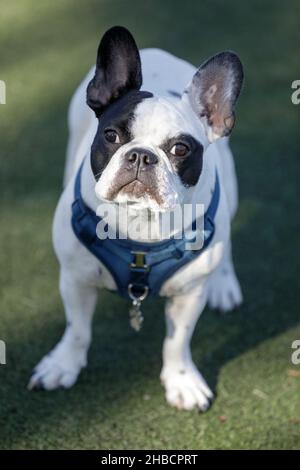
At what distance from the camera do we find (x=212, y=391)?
3.34 meters

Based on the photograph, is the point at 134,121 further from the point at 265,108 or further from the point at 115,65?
the point at 265,108

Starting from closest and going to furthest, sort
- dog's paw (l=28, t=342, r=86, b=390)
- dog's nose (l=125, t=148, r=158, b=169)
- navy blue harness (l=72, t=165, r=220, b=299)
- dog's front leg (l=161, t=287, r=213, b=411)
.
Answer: dog's nose (l=125, t=148, r=158, b=169) < navy blue harness (l=72, t=165, r=220, b=299) < dog's front leg (l=161, t=287, r=213, b=411) < dog's paw (l=28, t=342, r=86, b=390)

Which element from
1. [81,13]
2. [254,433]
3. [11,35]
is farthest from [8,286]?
[81,13]

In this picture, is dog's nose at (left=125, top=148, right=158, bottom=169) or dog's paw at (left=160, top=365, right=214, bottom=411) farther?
dog's paw at (left=160, top=365, right=214, bottom=411)

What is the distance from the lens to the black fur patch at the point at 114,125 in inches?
100

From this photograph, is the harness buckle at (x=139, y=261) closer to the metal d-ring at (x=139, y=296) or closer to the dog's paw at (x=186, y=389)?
the metal d-ring at (x=139, y=296)

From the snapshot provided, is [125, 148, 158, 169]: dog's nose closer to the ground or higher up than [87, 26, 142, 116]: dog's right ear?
closer to the ground

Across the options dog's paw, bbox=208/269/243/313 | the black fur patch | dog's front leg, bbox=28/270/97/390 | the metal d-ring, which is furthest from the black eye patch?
dog's paw, bbox=208/269/243/313

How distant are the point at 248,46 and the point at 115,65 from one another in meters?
3.60

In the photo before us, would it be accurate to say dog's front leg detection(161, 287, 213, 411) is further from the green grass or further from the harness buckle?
the harness buckle

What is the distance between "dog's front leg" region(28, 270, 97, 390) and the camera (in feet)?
10.0

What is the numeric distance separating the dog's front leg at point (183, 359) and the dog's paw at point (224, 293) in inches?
16.0

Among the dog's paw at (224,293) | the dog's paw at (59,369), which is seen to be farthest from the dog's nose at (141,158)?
the dog's paw at (224,293)

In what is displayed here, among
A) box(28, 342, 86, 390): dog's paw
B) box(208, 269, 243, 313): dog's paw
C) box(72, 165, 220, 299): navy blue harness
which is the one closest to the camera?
box(72, 165, 220, 299): navy blue harness
